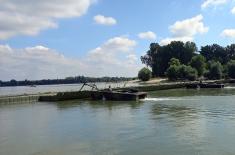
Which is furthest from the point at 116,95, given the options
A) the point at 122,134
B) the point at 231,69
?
the point at 231,69

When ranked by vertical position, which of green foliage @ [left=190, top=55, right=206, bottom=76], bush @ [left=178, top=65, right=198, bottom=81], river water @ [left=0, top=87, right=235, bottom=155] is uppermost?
green foliage @ [left=190, top=55, right=206, bottom=76]

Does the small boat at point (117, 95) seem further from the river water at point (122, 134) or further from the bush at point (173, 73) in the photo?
the bush at point (173, 73)

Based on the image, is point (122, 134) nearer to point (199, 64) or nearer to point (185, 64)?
point (199, 64)

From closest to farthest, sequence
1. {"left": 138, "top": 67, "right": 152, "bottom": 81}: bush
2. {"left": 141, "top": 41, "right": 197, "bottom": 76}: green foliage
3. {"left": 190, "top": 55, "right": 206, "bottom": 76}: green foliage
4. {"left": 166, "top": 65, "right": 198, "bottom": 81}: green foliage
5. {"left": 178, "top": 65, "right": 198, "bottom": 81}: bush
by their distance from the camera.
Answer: {"left": 178, "top": 65, "right": 198, "bottom": 81}: bush < {"left": 166, "top": 65, "right": 198, "bottom": 81}: green foliage < {"left": 190, "top": 55, "right": 206, "bottom": 76}: green foliage < {"left": 138, "top": 67, "right": 152, "bottom": 81}: bush < {"left": 141, "top": 41, "right": 197, "bottom": 76}: green foliage

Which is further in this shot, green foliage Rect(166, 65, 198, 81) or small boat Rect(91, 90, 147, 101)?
green foliage Rect(166, 65, 198, 81)

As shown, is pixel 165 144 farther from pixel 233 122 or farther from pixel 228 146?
pixel 233 122

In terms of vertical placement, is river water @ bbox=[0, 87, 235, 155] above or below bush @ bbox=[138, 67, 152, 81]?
below

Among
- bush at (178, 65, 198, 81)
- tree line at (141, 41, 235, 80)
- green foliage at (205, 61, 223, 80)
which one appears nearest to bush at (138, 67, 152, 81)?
tree line at (141, 41, 235, 80)

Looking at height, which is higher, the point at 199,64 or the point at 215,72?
the point at 199,64

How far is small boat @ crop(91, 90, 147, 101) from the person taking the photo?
69.1 m

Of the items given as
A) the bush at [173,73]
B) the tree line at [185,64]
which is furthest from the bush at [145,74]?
the bush at [173,73]

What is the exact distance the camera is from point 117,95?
230ft

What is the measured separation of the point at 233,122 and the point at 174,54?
15232 cm

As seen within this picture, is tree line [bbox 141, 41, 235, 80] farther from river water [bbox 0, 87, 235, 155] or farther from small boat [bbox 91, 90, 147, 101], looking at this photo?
river water [bbox 0, 87, 235, 155]
